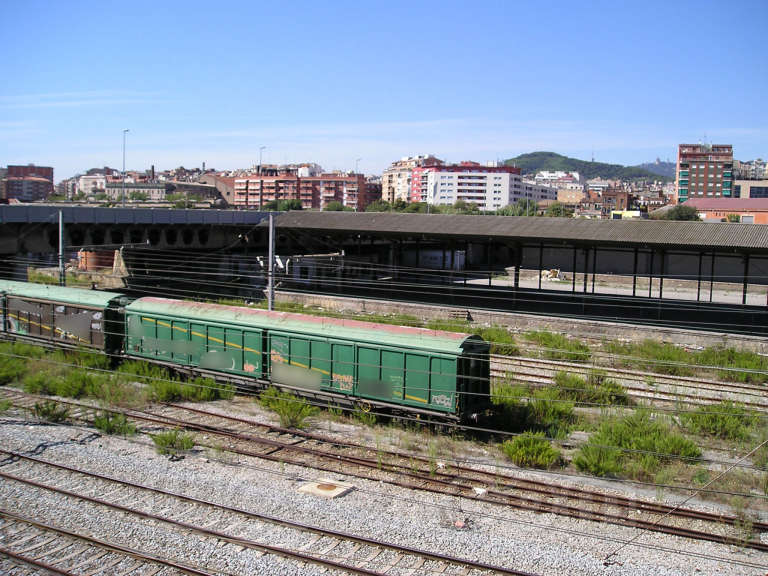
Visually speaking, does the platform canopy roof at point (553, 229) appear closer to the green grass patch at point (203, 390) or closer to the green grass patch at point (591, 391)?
the green grass patch at point (591, 391)

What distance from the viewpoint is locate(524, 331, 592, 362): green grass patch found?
82.0ft

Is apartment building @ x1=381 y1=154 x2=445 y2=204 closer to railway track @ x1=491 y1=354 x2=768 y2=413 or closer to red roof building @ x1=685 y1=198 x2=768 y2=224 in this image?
red roof building @ x1=685 y1=198 x2=768 y2=224

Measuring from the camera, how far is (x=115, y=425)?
1574cm

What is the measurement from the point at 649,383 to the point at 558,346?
5977 millimetres

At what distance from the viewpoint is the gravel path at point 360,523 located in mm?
9906

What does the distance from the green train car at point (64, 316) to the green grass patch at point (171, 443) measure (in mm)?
6481

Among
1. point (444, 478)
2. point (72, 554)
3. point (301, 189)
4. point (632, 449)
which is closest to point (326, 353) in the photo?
point (444, 478)

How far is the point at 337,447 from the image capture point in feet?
49.6

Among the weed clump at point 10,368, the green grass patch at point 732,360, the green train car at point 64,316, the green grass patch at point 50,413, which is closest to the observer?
the green grass patch at point 50,413

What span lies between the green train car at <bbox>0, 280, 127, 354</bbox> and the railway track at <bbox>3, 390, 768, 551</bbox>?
4187mm

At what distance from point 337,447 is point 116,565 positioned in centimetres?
626

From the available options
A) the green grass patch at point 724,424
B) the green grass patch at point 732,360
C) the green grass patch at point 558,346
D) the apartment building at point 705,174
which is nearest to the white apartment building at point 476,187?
the apartment building at point 705,174

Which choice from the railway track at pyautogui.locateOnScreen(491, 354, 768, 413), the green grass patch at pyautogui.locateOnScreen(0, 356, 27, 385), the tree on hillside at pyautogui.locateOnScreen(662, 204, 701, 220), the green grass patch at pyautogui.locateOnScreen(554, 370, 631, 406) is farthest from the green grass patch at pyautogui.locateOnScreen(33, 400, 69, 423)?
the tree on hillside at pyautogui.locateOnScreen(662, 204, 701, 220)

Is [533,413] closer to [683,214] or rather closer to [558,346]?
[558,346]
